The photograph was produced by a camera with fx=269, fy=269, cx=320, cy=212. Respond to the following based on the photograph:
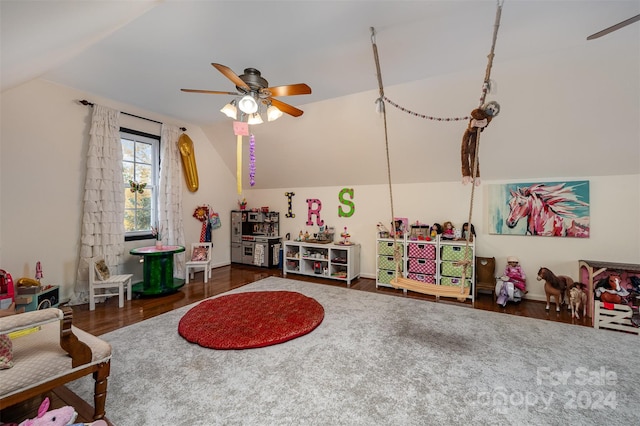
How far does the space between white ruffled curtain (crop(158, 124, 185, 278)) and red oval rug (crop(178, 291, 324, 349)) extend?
5.00 feet

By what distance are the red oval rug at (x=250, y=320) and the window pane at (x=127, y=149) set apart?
2567 mm

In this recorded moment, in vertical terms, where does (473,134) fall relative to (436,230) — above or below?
above

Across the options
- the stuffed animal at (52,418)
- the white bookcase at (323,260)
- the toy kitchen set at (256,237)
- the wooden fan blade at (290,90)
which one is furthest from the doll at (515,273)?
the stuffed animal at (52,418)

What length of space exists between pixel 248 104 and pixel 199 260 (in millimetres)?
3296

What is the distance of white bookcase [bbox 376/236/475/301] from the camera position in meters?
3.90

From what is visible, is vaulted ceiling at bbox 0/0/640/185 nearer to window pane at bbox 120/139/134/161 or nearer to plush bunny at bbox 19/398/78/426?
window pane at bbox 120/139/134/161

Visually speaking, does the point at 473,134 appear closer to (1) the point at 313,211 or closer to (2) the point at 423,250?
(2) the point at 423,250

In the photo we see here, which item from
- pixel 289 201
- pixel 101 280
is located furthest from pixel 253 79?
pixel 289 201

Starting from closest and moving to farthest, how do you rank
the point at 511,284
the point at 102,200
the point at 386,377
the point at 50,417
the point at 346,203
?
the point at 50,417, the point at 386,377, the point at 511,284, the point at 102,200, the point at 346,203

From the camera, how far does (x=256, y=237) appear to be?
568cm

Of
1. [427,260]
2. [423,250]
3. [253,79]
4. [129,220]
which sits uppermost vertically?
[253,79]

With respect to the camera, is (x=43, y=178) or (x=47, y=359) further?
(x=43, y=178)

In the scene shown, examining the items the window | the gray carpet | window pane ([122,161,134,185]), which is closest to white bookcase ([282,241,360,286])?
the gray carpet

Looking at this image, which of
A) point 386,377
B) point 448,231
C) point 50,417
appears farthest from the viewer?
point 448,231
